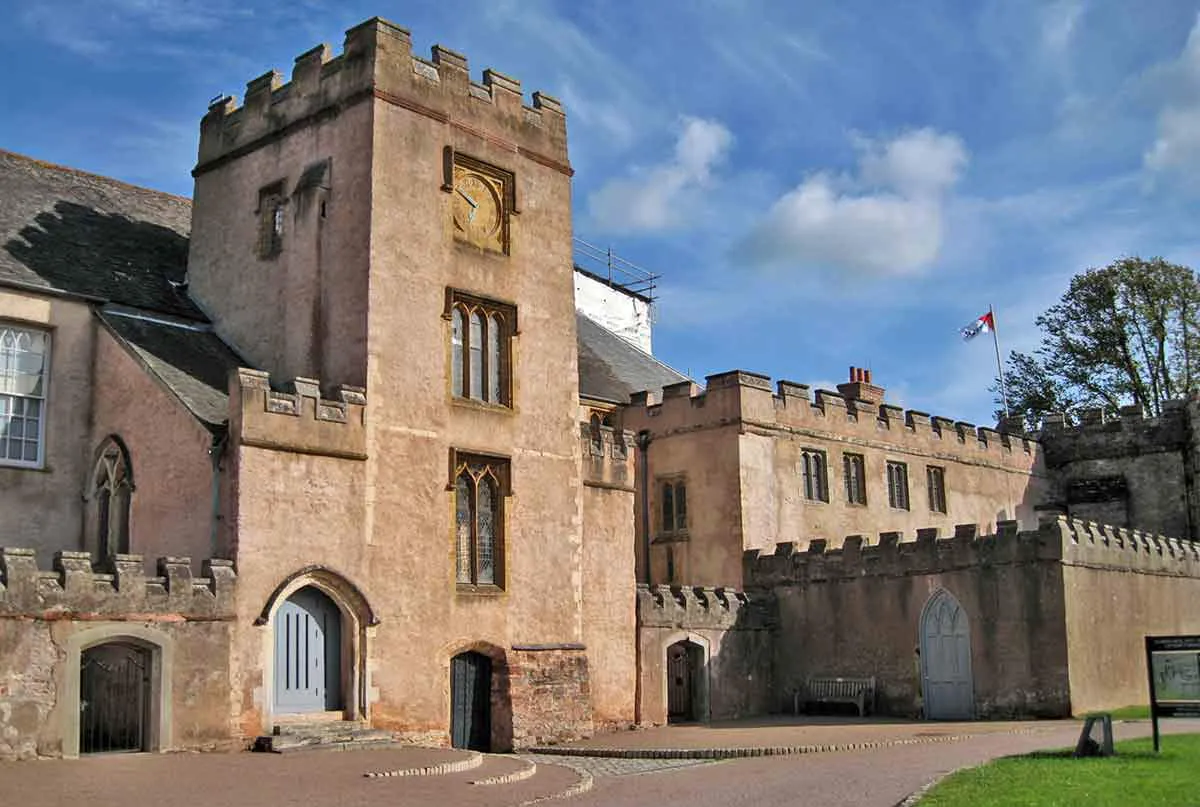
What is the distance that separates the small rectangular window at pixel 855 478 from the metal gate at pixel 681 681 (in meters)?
8.67

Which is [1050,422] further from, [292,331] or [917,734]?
[292,331]

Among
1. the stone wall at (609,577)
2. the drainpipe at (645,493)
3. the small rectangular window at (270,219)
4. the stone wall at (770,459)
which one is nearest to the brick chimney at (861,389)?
the stone wall at (770,459)

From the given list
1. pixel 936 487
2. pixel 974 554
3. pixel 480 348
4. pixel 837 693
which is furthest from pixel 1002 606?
pixel 480 348

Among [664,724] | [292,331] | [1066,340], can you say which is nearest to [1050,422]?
[1066,340]

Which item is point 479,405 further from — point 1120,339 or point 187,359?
point 1120,339

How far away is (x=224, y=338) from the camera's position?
27406 mm

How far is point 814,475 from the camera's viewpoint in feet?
123

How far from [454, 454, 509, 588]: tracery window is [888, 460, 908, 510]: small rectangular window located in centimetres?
1644

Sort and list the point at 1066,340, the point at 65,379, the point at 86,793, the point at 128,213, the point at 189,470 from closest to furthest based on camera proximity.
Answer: the point at 86,793, the point at 189,470, the point at 65,379, the point at 128,213, the point at 1066,340

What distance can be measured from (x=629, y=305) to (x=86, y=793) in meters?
35.2

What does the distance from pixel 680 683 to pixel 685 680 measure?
16cm

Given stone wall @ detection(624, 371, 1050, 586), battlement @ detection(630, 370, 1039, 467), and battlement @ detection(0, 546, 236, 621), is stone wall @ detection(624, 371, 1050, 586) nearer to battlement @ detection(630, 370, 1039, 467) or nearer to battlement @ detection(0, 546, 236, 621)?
battlement @ detection(630, 370, 1039, 467)

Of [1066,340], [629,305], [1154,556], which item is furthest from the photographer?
[1066,340]

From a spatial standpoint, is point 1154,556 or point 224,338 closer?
point 224,338
